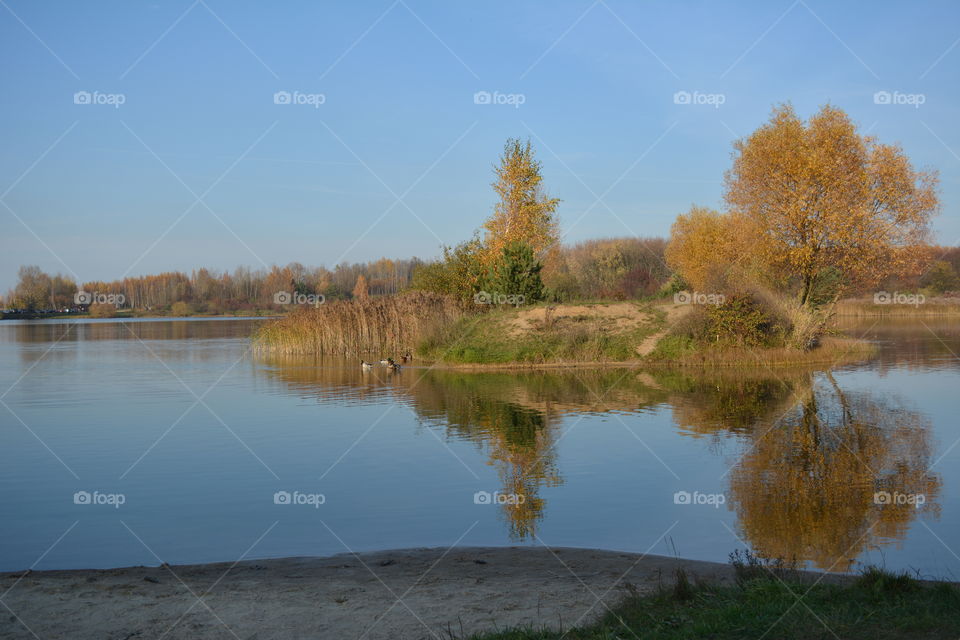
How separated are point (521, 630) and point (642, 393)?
17.5m

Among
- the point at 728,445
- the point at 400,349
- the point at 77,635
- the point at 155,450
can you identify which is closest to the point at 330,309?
the point at 400,349

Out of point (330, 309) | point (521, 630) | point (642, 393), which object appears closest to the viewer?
point (521, 630)

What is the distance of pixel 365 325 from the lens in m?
38.6

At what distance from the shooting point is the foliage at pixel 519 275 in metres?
39.9

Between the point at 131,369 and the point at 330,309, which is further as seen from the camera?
the point at 330,309

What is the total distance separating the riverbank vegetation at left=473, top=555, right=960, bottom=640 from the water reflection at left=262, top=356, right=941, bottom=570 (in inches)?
67.7

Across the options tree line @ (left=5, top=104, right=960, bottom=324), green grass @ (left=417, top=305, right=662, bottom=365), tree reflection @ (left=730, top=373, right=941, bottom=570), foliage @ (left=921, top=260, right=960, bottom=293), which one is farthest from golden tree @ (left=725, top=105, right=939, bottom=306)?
foliage @ (left=921, top=260, right=960, bottom=293)

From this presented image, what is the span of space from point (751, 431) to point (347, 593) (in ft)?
35.2

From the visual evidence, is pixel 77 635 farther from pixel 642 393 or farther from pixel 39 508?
pixel 642 393

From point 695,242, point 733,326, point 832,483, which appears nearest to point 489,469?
point 832,483

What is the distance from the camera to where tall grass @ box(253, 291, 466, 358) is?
1464 inches

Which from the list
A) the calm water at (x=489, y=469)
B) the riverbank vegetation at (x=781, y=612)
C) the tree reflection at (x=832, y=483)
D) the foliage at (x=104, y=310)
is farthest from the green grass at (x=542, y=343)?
the foliage at (x=104, y=310)

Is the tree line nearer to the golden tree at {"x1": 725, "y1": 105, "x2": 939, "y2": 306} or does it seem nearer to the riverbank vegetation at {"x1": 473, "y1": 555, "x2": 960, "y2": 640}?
the golden tree at {"x1": 725, "y1": 105, "x2": 939, "y2": 306}

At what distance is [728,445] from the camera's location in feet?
48.1
